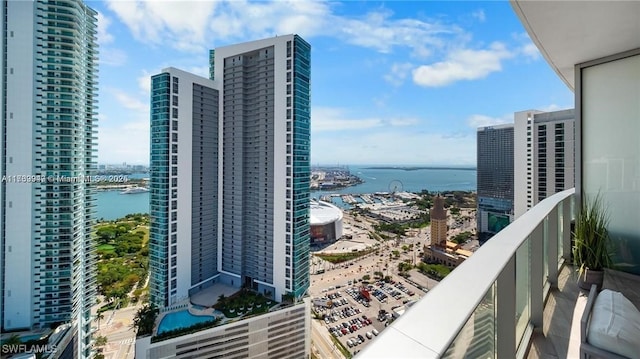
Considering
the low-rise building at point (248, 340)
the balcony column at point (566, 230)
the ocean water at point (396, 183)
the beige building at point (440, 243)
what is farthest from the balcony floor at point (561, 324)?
the beige building at point (440, 243)

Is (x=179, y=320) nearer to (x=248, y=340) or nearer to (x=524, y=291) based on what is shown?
(x=248, y=340)

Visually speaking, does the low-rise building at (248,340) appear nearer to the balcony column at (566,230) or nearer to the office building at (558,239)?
the balcony column at (566,230)

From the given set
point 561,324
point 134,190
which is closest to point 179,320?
point 134,190

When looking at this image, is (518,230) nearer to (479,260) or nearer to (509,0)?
(479,260)

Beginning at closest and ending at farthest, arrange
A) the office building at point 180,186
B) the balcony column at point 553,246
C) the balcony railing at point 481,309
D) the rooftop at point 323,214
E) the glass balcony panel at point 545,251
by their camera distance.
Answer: the balcony railing at point 481,309, the glass balcony panel at point 545,251, the balcony column at point 553,246, the office building at point 180,186, the rooftop at point 323,214

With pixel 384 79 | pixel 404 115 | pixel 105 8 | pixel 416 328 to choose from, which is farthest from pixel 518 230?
pixel 404 115
